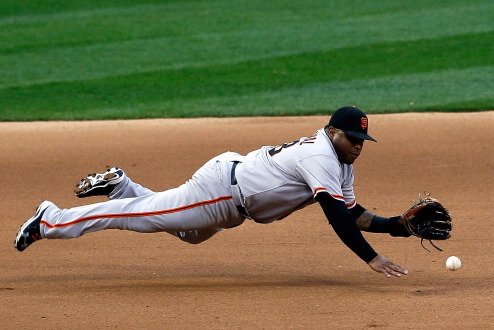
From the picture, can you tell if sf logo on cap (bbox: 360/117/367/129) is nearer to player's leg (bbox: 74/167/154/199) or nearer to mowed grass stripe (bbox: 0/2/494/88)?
player's leg (bbox: 74/167/154/199)

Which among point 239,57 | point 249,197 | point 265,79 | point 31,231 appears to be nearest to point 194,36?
point 239,57

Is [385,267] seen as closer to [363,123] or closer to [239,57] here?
[363,123]

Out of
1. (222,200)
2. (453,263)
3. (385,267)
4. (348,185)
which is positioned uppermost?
(348,185)

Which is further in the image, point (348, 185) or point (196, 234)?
point (196, 234)

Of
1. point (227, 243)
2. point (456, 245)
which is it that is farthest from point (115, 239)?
point (456, 245)

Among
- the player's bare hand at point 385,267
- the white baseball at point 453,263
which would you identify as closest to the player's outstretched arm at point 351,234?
the player's bare hand at point 385,267

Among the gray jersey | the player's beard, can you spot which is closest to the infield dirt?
the gray jersey

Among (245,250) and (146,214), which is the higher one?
(146,214)

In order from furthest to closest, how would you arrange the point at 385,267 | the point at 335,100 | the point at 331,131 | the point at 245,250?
the point at 335,100
the point at 245,250
the point at 331,131
the point at 385,267
